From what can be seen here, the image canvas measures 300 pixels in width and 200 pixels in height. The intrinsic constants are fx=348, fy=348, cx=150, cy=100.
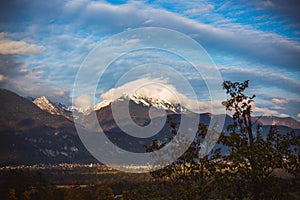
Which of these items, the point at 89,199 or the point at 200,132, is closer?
the point at 200,132

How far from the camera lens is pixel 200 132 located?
2377 centimetres

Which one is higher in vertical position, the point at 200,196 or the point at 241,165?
the point at 241,165

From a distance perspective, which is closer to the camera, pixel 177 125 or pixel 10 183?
pixel 177 125

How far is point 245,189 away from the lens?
22.6m

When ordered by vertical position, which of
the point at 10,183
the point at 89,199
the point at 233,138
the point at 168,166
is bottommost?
the point at 89,199

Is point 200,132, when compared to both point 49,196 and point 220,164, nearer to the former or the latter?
point 220,164

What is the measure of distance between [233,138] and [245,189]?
3419mm

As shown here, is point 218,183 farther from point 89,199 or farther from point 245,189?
point 89,199

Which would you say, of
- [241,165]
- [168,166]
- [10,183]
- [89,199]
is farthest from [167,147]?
[89,199]

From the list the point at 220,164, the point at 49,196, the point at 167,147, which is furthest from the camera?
the point at 49,196

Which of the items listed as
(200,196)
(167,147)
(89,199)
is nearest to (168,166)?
(167,147)

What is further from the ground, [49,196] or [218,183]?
[218,183]

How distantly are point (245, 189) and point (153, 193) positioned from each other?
5.98m

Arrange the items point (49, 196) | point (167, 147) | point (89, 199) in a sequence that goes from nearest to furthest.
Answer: point (167, 147)
point (49, 196)
point (89, 199)
